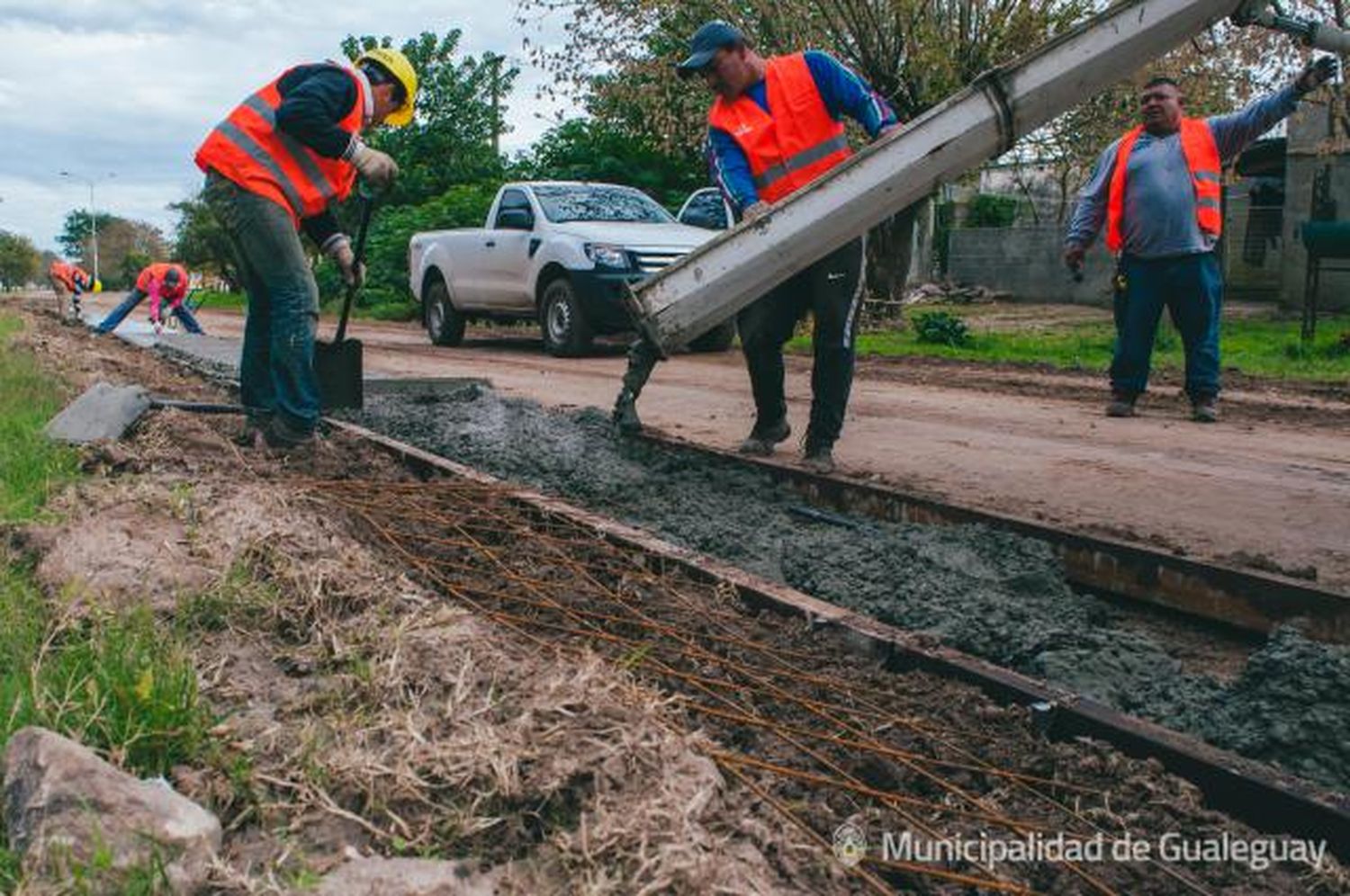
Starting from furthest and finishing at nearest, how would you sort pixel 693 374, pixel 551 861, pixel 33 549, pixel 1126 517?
pixel 693 374 < pixel 1126 517 < pixel 33 549 < pixel 551 861

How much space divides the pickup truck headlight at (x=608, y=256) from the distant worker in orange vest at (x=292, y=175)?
7.07 m

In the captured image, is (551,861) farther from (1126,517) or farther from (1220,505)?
(1220,505)

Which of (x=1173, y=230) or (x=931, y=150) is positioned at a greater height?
(x=931, y=150)

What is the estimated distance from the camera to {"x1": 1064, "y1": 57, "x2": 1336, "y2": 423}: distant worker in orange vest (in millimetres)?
8055

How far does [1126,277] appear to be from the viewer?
8555 mm

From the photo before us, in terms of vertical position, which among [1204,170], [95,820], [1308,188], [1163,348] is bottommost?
[95,820]

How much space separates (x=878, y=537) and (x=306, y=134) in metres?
3.22

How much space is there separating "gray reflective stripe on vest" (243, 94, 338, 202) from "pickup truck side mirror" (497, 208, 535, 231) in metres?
8.35

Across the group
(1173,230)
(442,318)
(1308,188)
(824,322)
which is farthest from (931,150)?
(1308,188)

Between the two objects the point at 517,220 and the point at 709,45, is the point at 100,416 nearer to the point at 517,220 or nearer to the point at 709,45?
the point at 709,45

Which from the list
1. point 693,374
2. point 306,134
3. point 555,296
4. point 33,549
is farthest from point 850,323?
point 555,296

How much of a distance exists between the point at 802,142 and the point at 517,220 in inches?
369

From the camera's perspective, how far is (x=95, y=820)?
195 centimetres

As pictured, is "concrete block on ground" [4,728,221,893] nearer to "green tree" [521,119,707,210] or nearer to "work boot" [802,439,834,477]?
"work boot" [802,439,834,477]
